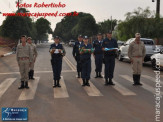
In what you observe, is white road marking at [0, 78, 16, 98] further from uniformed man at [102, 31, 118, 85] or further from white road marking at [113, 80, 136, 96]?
white road marking at [113, 80, 136, 96]

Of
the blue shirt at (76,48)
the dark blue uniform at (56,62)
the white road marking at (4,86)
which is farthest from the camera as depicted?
the blue shirt at (76,48)

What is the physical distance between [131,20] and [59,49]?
72.2 ft

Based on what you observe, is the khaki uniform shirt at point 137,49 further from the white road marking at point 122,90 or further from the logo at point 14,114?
the logo at point 14,114

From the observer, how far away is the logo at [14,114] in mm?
5039

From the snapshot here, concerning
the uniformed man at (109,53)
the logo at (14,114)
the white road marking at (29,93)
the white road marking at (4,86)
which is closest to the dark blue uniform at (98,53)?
the uniformed man at (109,53)

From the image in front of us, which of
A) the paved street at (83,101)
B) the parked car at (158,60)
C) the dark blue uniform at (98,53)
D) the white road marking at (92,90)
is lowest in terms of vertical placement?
the paved street at (83,101)

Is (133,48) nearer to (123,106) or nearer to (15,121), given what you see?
(123,106)

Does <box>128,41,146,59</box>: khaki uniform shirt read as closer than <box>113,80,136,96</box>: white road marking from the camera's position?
No

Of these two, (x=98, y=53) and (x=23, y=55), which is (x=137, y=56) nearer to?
(x=98, y=53)

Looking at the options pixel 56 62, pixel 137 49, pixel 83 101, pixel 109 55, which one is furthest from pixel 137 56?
pixel 83 101

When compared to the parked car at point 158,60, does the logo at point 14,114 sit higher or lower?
lower

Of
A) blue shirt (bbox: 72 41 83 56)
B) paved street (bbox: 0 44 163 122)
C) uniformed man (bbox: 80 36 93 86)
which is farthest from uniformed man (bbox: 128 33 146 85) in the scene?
blue shirt (bbox: 72 41 83 56)

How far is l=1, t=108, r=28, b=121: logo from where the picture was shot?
5039mm

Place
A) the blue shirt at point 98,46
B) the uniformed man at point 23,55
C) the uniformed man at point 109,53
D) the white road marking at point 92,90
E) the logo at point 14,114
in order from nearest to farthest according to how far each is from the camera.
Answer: the logo at point 14,114 → the white road marking at point 92,90 → the uniformed man at point 23,55 → the uniformed man at point 109,53 → the blue shirt at point 98,46
